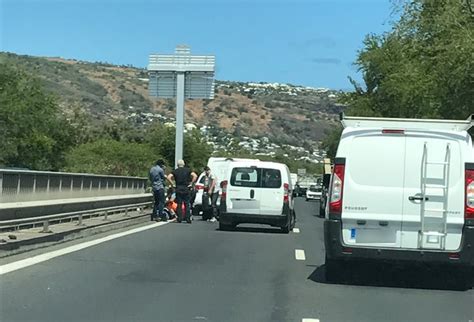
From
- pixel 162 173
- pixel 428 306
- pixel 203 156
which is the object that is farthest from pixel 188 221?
pixel 203 156

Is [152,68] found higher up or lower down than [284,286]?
higher up

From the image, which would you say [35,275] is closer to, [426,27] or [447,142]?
[447,142]

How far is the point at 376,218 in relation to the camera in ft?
34.1

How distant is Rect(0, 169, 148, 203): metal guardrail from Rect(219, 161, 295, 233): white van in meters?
4.37

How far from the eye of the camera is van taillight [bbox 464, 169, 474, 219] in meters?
10.2

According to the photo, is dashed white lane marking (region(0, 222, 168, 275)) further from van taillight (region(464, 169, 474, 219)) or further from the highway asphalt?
van taillight (region(464, 169, 474, 219))

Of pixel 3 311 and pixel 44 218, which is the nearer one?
pixel 3 311

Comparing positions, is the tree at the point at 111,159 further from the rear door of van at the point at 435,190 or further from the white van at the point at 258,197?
the rear door of van at the point at 435,190

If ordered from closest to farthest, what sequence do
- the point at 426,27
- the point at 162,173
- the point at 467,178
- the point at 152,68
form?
the point at 467,178 → the point at 162,173 → the point at 426,27 → the point at 152,68

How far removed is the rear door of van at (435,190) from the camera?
10.3 m

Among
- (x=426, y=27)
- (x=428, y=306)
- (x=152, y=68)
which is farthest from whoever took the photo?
(x=152, y=68)

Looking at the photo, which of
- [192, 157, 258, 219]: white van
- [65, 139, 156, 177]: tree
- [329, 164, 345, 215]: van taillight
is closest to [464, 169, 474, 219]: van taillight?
[329, 164, 345, 215]: van taillight

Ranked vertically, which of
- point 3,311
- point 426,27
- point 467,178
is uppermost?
point 426,27

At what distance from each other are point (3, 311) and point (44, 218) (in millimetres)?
6877
